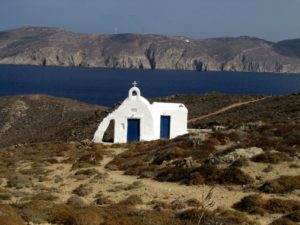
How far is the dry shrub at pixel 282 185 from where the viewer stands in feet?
64.5

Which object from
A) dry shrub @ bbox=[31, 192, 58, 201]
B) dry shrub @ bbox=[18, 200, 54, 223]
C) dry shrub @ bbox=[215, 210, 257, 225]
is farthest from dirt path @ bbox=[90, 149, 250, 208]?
dry shrub @ bbox=[18, 200, 54, 223]

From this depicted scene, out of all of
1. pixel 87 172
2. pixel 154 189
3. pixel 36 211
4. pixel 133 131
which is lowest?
pixel 133 131

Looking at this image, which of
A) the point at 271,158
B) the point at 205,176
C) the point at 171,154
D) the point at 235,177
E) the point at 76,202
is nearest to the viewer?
the point at 76,202

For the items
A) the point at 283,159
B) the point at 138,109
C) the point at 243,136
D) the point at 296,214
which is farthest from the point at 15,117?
the point at 296,214

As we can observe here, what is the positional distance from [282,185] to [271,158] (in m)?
3.20

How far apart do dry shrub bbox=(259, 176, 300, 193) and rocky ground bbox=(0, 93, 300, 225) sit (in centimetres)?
4

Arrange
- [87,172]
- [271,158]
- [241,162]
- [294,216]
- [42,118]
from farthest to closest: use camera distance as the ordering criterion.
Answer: [42,118] → [87,172] → [271,158] → [241,162] → [294,216]

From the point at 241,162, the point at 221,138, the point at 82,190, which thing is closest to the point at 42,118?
the point at 221,138

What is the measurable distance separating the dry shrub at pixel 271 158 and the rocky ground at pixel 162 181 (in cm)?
5

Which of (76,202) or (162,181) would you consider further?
(162,181)

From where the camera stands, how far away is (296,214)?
16391 mm

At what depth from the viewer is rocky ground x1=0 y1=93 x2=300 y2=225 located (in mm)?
16469

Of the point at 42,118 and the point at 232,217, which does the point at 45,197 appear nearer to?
the point at 232,217

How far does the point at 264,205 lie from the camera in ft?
58.9
